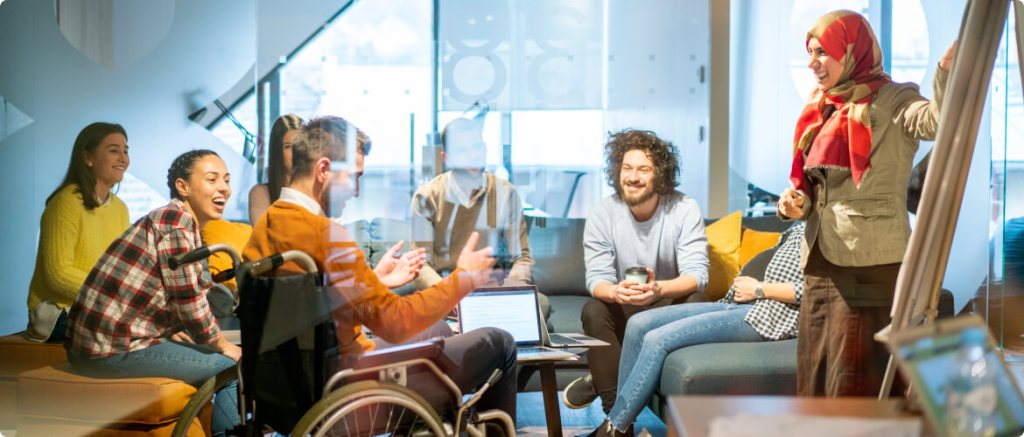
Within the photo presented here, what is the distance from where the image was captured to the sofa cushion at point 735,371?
3.03 meters

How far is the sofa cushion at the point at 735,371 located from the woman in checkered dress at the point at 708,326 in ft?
0.18

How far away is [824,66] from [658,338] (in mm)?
986

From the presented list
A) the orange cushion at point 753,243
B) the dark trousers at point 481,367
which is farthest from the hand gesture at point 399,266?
the orange cushion at point 753,243

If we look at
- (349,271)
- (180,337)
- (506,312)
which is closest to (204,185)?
(180,337)

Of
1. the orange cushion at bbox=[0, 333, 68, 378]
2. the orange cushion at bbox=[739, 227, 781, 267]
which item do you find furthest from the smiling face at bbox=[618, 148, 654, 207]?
the orange cushion at bbox=[0, 333, 68, 378]

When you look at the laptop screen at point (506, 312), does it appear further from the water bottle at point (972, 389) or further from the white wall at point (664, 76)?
the water bottle at point (972, 389)

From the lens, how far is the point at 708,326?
10.3ft

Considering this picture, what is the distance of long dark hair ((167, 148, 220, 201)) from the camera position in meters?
2.89

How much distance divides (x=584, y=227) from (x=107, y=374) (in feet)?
5.02

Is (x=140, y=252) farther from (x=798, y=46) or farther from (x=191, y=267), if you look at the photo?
(x=798, y=46)

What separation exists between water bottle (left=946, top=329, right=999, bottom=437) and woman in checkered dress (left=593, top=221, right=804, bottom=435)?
1.79m

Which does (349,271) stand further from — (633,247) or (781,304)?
(781,304)

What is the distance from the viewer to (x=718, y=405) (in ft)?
4.89

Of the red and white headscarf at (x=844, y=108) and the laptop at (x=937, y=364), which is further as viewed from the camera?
the red and white headscarf at (x=844, y=108)
